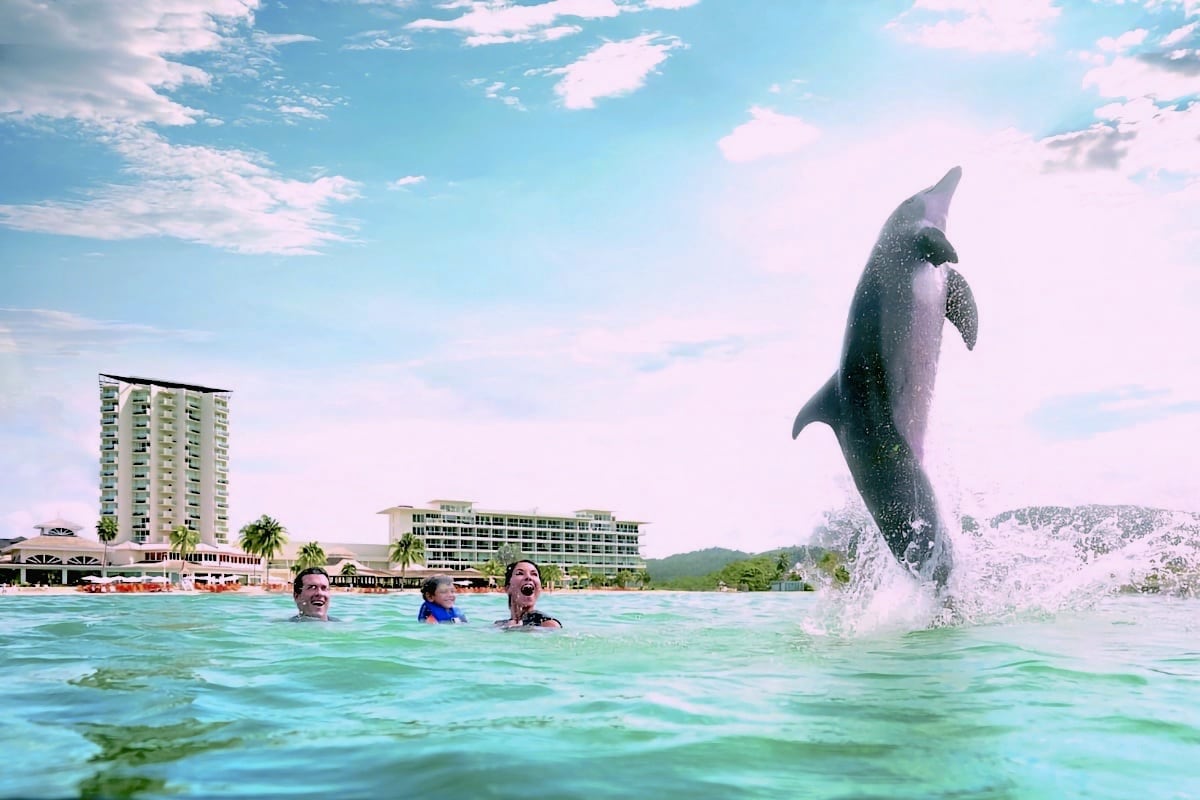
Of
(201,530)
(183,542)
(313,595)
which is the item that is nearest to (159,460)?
(201,530)

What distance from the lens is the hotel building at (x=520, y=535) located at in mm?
126188

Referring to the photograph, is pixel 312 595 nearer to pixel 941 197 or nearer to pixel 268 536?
pixel 941 197

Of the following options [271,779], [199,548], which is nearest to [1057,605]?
[271,779]

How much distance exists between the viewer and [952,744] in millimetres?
4270

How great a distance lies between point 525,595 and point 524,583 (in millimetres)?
155

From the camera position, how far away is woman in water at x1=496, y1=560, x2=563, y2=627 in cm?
1041

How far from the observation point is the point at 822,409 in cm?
1021

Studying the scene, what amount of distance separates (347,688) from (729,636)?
508cm

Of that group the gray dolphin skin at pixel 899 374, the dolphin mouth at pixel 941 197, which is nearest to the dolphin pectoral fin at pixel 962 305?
the gray dolphin skin at pixel 899 374

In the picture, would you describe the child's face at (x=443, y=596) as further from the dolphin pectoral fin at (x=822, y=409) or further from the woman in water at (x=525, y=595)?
the dolphin pectoral fin at (x=822, y=409)

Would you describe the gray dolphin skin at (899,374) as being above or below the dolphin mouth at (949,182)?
below

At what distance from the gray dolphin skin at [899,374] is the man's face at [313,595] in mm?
5792

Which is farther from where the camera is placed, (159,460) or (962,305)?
(159,460)

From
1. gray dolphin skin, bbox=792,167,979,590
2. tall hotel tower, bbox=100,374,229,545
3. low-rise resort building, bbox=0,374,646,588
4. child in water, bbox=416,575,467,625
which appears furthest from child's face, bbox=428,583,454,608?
tall hotel tower, bbox=100,374,229,545
